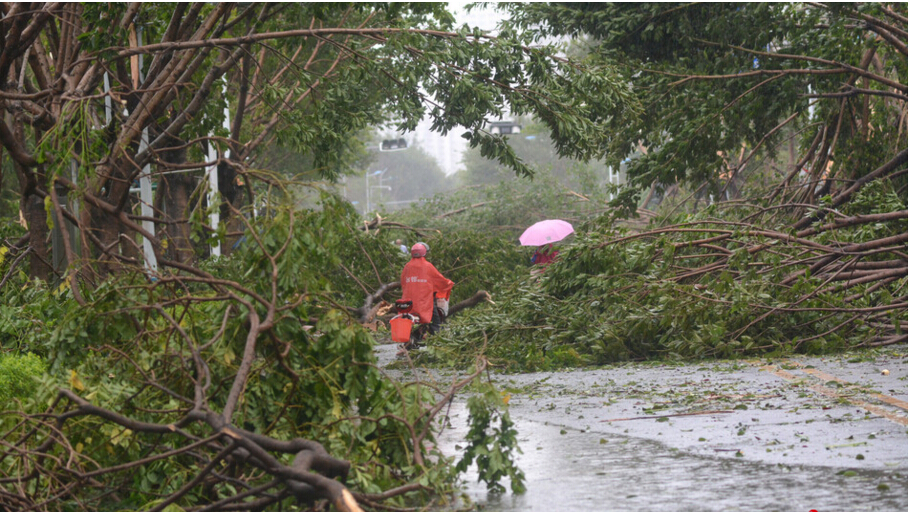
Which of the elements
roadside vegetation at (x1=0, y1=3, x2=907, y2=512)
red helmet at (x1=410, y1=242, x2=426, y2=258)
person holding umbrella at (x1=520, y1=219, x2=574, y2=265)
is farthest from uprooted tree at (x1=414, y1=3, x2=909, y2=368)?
person holding umbrella at (x1=520, y1=219, x2=574, y2=265)

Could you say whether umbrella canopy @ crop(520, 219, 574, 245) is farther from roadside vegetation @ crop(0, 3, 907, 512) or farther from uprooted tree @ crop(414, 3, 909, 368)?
uprooted tree @ crop(414, 3, 909, 368)

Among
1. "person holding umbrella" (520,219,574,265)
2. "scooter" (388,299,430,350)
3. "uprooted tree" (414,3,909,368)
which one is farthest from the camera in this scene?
"person holding umbrella" (520,219,574,265)

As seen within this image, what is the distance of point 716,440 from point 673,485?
124cm

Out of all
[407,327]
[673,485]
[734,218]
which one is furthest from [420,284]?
[673,485]

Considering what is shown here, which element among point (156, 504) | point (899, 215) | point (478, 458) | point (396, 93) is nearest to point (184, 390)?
point (156, 504)

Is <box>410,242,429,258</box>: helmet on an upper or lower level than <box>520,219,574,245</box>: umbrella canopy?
lower

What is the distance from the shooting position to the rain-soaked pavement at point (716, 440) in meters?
4.57

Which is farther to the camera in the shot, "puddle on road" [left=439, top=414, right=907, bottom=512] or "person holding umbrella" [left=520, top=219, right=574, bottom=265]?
"person holding umbrella" [left=520, top=219, right=574, bottom=265]

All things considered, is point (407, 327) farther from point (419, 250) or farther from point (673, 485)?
point (673, 485)

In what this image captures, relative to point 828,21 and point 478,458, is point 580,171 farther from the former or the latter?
point 478,458

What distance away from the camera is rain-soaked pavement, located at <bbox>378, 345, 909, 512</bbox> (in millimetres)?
4570

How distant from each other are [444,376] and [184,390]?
5.09m

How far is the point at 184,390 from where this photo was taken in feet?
17.8

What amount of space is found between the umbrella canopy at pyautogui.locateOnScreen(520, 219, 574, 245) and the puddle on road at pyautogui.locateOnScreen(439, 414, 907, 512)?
42.8ft
